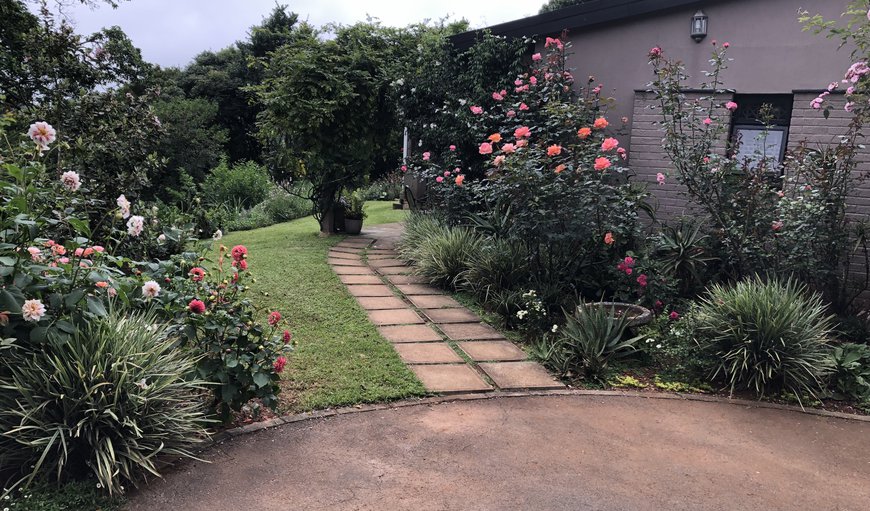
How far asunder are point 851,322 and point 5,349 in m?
5.75

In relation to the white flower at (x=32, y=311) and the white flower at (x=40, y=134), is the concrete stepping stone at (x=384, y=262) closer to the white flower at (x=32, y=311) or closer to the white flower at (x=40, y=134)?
the white flower at (x=40, y=134)

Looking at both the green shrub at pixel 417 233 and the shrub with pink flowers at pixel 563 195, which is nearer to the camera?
the shrub with pink flowers at pixel 563 195

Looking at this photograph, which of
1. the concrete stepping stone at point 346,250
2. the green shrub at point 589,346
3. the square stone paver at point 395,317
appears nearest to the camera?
the green shrub at point 589,346

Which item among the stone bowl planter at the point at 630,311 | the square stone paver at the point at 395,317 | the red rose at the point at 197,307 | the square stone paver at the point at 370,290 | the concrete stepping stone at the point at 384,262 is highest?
the red rose at the point at 197,307

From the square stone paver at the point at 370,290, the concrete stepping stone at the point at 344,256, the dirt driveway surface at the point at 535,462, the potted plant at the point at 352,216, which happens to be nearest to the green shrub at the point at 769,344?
the dirt driveway surface at the point at 535,462

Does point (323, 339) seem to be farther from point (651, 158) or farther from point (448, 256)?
point (651, 158)

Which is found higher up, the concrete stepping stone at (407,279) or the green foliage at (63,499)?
the concrete stepping stone at (407,279)

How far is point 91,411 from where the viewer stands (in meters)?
2.37

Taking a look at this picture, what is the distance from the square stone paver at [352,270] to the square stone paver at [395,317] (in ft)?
5.25

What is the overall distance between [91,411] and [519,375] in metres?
2.57

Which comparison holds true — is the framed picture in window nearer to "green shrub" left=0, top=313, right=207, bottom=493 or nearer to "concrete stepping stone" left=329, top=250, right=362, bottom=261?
"concrete stepping stone" left=329, top=250, right=362, bottom=261

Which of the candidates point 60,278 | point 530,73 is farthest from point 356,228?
point 60,278

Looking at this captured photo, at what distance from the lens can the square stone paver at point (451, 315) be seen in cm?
511

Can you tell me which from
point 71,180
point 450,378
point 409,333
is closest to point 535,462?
point 450,378
